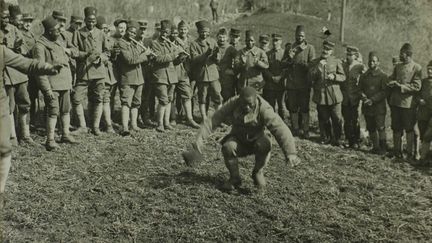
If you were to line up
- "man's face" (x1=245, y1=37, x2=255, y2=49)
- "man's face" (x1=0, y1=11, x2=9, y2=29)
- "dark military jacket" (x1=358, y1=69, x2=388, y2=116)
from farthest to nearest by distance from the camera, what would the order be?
"man's face" (x1=245, y1=37, x2=255, y2=49), "dark military jacket" (x1=358, y1=69, x2=388, y2=116), "man's face" (x1=0, y1=11, x2=9, y2=29)

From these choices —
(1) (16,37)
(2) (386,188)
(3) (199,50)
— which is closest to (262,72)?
(3) (199,50)

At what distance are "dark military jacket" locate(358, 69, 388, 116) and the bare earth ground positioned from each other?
109 centimetres

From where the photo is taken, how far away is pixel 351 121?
9625mm

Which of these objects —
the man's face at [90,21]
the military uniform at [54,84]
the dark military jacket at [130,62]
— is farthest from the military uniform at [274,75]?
the military uniform at [54,84]

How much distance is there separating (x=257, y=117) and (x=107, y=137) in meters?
Result: 3.38

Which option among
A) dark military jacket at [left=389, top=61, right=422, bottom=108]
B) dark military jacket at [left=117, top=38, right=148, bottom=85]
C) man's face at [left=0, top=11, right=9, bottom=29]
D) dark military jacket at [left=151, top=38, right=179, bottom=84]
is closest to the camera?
man's face at [left=0, top=11, right=9, bottom=29]

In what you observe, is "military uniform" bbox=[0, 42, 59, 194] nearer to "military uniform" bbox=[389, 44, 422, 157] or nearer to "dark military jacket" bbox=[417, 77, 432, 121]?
Result: "military uniform" bbox=[389, 44, 422, 157]

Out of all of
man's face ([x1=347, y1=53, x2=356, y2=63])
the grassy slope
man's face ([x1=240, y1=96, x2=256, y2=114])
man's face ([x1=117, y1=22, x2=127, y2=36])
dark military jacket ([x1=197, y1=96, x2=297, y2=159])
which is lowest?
the grassy slope

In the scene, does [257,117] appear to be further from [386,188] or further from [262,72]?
[262,72]

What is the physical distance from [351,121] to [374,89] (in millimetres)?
743

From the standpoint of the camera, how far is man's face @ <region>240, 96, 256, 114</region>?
630cm

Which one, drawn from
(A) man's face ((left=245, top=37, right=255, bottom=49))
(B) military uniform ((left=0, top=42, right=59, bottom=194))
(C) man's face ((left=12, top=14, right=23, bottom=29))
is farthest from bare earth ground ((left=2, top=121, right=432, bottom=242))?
(A) man's face ((left=245, top=37, right=255, bottom=49))

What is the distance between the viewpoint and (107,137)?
8984mm

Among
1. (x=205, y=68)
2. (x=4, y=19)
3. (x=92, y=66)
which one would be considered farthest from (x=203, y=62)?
(x=4, y=19)
